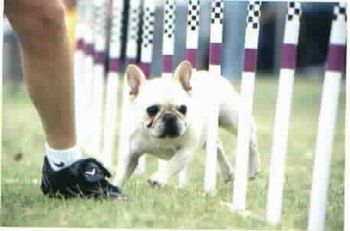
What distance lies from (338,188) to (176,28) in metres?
0.61

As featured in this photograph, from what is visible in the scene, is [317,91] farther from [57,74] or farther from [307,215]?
[57,74]

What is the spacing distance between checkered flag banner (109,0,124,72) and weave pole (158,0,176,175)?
0.14m

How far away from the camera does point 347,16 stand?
4129 mm

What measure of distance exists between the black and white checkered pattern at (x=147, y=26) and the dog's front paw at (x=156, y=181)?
360 mm

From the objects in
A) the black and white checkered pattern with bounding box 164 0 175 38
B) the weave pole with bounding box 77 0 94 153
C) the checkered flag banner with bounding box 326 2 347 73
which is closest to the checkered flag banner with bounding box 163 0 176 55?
the black and white checkered pattern with bounding box 164 0 175 38

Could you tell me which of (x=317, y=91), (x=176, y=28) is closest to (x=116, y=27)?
(x=176, y=28)

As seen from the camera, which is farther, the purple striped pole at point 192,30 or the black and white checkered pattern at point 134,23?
the black and white checkered pattern at point 134,23

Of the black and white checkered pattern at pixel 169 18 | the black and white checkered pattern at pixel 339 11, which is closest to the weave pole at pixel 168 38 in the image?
the black and white checkered pattern at pixel 169 18

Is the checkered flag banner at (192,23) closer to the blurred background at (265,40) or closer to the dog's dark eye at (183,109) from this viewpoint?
the blurred background at (265,40)

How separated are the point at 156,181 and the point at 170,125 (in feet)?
0.54

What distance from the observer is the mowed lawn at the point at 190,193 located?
4.19m

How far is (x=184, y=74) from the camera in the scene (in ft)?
14.0

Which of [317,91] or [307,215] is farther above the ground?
[317,91]

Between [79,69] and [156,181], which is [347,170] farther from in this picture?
[79,69]
